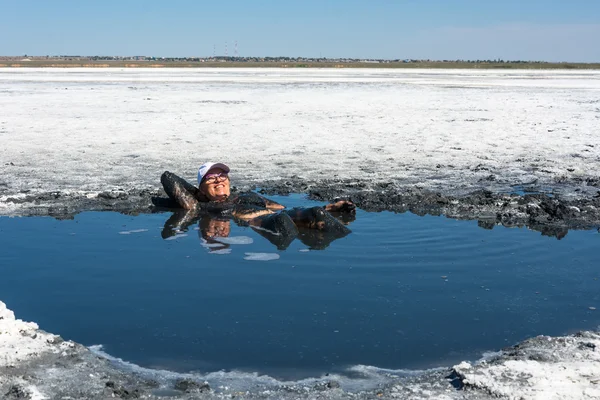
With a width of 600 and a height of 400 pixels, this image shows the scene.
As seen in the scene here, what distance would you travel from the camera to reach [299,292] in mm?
7012

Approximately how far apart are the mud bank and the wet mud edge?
4.42 meters

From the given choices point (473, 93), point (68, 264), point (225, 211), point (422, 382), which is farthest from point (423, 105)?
point (422, 382)

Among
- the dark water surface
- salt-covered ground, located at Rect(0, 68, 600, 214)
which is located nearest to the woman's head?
the dark water surface

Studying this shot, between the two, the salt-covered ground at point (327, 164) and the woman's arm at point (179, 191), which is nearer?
the salt-covered ground at point (327, 164)

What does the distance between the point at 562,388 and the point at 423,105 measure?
21.7 meters

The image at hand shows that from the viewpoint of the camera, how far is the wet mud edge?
32.8ft

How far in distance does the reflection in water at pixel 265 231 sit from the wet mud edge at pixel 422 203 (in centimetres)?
86

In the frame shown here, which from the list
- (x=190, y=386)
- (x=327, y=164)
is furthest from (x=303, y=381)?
(x=327, y=164)

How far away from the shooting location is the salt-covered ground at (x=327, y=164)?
4.99 m

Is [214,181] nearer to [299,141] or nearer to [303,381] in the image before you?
[303,381]

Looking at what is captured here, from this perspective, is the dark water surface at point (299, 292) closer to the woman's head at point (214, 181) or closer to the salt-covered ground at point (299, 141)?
the woman's head at point (214, 181)

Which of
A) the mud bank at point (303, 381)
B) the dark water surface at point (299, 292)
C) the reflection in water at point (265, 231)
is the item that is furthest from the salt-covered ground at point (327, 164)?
the reflection in water at point (265, 231)

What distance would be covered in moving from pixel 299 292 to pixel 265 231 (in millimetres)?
2526

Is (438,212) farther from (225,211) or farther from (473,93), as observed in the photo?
(473,93)
